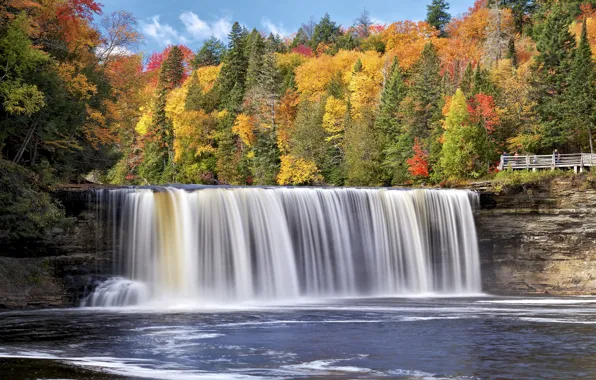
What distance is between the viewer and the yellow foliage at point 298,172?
2744 inches

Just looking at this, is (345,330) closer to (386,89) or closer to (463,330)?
(463,330)

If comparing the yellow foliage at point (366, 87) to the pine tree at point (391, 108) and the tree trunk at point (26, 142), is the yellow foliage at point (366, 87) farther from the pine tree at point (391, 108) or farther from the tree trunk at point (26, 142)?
the tree trunk at point (26, 142)

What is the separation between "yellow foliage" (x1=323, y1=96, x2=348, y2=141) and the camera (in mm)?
71125

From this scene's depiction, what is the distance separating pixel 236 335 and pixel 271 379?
5.90 metres

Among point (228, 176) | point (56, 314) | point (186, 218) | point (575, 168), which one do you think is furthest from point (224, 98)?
point (56, 314)

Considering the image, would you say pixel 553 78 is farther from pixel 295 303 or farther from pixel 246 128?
pixel 246 128

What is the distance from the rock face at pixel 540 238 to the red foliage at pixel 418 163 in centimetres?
2085

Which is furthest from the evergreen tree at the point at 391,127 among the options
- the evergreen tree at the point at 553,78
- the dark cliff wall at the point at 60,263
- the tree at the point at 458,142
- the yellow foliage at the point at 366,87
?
the dark cliff wall at the point at 60,263

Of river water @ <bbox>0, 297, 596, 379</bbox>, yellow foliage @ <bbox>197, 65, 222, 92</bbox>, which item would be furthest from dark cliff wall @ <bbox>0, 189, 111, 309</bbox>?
yellow foliage @ <bbox>197, 65, 222, 92</bbox>

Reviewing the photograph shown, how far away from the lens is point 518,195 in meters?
37.3

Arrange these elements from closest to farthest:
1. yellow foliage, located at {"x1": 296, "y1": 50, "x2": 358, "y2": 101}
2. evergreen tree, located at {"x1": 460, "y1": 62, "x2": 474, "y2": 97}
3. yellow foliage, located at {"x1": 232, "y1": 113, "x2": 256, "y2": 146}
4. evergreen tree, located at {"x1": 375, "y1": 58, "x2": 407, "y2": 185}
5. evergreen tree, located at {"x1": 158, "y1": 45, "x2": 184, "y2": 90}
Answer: evergreen tree, located at {"x1": 460, "y1": 62, "x2": 474, "y2": 97} → evergreen tree, located at {"x1": 375, "y1": 58, "x2": 407, "y2": 185} → yellow foliage, located at {"x1": 232, "y1": 113, "x2": 256, "y2": 146} → yellow foliage, located at {"x1": 296, "y1": 50, "x2": 358, "y2": 101} → evergreen tree, located at {"x1": 158, "y1": 45, "x2": 184, "y2": 90}

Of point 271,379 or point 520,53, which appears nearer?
point 271,379

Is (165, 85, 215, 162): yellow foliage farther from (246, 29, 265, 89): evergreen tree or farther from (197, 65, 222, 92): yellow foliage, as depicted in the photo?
(197, 65, 222, 92): yellow foliage

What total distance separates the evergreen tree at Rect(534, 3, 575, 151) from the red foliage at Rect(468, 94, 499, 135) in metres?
3.33
